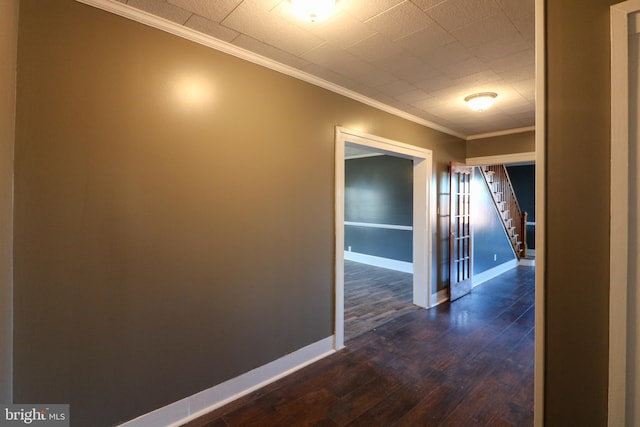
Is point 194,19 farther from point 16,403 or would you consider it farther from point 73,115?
point 16,403

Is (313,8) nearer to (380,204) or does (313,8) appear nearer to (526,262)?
(380,204)

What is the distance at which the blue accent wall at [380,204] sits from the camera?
246 inches

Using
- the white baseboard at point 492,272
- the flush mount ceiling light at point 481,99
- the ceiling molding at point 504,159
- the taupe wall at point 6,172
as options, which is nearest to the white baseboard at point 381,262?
the white baseboard at point 492,272

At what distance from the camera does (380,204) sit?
679cm

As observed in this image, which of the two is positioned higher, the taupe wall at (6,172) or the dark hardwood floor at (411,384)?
the taupe wall at (6,172)

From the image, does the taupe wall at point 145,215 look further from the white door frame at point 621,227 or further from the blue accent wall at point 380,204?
the blue accent wall at point 380,204

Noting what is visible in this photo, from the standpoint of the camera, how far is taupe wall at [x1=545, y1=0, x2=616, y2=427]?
911 mm

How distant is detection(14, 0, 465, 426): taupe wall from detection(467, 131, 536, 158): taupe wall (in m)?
3.46

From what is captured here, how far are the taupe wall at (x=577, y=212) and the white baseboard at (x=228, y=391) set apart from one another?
75.0 inches

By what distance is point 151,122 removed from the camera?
179 centimetres

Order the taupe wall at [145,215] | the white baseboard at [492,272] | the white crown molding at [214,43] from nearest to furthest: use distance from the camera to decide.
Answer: the taupe wall at [145,215]
the white crown molding at [214,43]
the white baseboard at [492,272]

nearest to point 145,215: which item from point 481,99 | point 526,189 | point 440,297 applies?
point 481,99

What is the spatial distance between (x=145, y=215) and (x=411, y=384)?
2396 mm

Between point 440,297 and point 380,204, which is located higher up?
point 380,204
